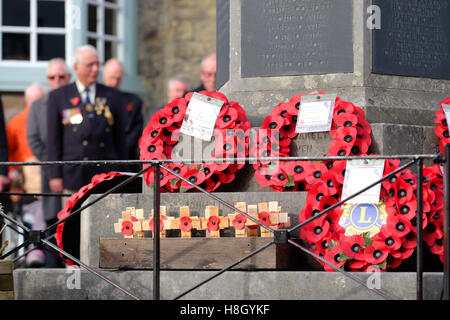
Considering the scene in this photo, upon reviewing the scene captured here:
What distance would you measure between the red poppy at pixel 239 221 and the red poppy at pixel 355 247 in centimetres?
56

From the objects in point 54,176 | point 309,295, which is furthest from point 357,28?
point 54,176

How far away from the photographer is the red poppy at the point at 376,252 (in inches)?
229

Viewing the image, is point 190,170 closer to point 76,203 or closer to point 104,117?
point 76,203

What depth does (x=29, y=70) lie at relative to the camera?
1304cm

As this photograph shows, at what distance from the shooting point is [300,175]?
254 inches

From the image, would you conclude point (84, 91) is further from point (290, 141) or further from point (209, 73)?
point (290, 141)

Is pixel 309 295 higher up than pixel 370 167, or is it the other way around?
pixel 370 167

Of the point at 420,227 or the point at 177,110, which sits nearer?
the point at 420,227

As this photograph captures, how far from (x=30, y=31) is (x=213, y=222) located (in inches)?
306

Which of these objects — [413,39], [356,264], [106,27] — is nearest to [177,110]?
[413,39]

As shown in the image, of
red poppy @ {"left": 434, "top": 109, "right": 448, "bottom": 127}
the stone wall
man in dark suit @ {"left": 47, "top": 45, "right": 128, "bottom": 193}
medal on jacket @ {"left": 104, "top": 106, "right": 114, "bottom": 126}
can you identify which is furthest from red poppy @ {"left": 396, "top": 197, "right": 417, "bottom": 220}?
the stone wall

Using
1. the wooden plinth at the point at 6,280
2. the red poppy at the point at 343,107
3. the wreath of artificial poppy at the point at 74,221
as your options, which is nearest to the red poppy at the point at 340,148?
the red poppy at the point at 343,107

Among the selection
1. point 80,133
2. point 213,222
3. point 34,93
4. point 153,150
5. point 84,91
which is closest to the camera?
point 213,222
